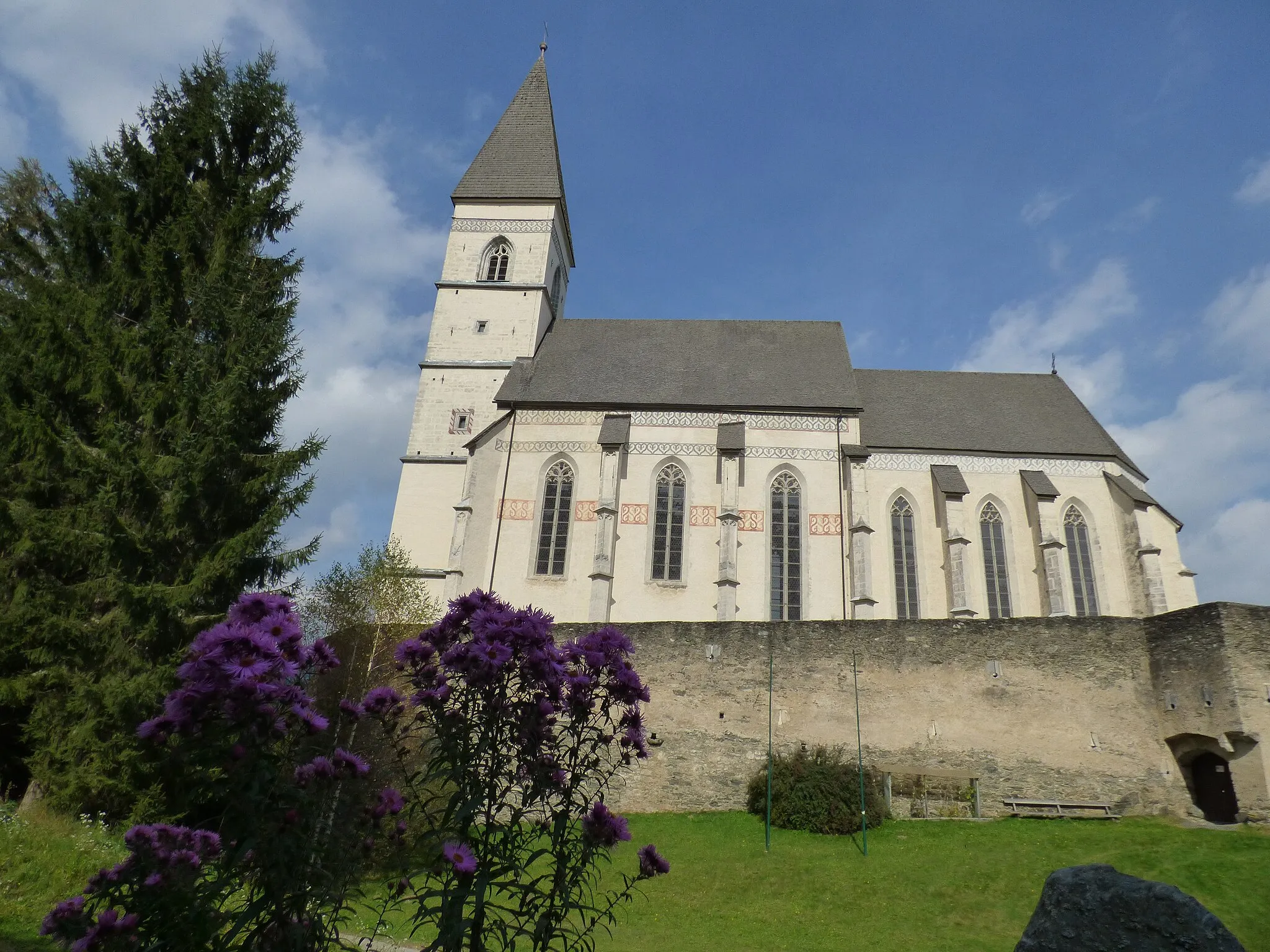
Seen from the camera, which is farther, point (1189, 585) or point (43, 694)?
point (1189, 585)

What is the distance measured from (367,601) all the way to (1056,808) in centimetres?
1491

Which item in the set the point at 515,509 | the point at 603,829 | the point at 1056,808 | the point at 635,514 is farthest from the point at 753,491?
the point at 603,829

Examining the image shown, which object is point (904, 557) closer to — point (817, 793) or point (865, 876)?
point (817, 793)

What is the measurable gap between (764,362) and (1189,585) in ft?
49.4

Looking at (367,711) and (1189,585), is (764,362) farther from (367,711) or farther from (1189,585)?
(367,711)

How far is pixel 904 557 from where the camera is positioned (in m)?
25.7

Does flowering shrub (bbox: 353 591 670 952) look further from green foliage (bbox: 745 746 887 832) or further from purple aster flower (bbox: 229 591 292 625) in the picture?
green foliage (bbox: 745 746 887 832)

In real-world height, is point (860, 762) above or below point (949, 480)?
below

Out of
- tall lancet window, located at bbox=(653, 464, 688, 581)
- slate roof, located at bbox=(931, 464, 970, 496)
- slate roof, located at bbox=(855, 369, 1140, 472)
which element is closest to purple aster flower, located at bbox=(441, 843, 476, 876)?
tall lancet window, located at bbox=(653, 464, 688, 581)

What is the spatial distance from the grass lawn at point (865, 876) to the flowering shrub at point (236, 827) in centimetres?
657

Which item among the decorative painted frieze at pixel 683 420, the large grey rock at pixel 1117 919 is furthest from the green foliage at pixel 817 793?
the decorative painted frieze at pixel 683 420

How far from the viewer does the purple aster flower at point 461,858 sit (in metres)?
3.80

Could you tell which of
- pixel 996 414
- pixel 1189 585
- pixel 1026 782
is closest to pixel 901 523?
pixel 996 414

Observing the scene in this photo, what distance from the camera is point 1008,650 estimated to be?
17.2 metres
